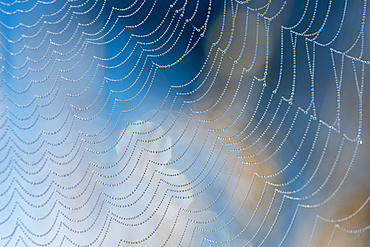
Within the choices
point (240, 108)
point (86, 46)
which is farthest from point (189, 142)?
point (86, 46)

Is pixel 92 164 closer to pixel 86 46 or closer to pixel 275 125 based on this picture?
pixel 86 46

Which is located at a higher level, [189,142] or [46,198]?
[189,142]

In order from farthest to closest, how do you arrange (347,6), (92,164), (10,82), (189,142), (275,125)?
(10,82), (92,164), (189,142), (275,125), (347,6)

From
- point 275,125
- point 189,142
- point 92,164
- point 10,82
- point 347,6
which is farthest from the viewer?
point 10,82

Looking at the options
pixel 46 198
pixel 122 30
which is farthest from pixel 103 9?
pixel 46 198

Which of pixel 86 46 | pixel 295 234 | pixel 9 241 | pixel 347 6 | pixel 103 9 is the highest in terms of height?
pixel 347 6

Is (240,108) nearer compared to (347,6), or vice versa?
(347,6)
